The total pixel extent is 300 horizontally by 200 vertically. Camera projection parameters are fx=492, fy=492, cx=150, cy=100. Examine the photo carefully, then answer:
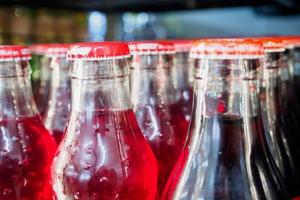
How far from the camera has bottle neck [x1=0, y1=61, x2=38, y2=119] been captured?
1.74 ft

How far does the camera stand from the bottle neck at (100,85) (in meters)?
0.45

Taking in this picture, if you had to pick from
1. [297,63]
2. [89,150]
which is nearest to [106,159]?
[89,150]

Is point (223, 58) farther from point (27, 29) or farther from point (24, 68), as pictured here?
point (27, 29)

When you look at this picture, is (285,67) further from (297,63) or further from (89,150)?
(89,150)

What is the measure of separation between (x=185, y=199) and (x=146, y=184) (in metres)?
0.05

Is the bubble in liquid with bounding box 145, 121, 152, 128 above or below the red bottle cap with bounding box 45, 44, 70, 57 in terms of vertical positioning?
below

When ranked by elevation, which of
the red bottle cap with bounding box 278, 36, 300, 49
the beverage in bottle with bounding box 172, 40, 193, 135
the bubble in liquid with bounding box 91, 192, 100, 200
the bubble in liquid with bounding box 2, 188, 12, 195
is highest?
the red bottle cap with bounding box 278, 36, 300, 49

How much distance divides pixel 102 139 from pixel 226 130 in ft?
0.37

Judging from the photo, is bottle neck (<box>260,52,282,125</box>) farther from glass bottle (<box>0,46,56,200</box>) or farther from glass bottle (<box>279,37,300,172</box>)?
glass bottle (<box>0,46,56,200</box>)

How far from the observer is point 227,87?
43cm

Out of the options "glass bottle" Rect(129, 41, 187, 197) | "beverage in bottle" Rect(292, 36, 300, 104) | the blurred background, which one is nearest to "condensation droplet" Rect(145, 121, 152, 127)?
"glass bottle" Rect(129, 41, 187, 197)

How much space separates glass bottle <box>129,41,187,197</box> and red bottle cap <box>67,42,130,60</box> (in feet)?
0.39

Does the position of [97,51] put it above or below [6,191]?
above

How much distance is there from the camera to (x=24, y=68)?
0.54 m
